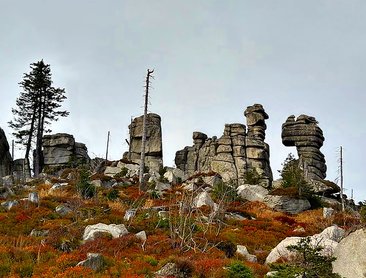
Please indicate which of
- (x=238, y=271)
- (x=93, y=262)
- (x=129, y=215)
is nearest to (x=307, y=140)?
(x=129, y=215)

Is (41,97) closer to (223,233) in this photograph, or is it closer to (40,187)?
(40,187)

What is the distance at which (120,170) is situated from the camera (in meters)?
48.5

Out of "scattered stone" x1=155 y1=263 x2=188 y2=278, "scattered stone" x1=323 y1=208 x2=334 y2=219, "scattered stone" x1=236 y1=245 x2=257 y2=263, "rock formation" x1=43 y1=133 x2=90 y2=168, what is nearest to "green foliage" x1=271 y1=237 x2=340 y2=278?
"scattered stone" x1=155 y1=263 x2=188 y2=278

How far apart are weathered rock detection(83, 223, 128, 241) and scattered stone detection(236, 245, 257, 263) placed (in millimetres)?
5101

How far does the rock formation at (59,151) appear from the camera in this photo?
2141 inches

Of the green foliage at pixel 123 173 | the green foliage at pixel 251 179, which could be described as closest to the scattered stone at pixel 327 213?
the green foliage at pixel 251 179

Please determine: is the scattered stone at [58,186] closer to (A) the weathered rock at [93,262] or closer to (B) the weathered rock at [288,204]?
(B) the weathered rock at [288,204]

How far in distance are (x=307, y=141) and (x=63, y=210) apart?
39.0 meters

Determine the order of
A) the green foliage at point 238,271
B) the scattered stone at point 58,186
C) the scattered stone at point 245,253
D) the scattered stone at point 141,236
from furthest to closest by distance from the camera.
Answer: the scattered stone at point 58,186 < the scattered stone at point 141,236 < the scattered stone at point 245,253 < the green foliage at point 238,271

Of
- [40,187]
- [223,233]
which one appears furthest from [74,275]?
[40,187]

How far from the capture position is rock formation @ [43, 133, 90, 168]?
178 ft

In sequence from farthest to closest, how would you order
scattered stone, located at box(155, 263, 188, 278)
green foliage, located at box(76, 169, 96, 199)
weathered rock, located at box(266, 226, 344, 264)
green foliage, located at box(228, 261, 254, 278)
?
green foliage, located at box(76, 169, 96, 199), weathered rock, located at box(266, 226, 344, 264), scattered stone, located at box(155, 263, 188, 278), green foliage, located at box(228, 261, 254, 278)

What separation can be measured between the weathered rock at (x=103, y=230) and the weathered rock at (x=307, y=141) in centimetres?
3722

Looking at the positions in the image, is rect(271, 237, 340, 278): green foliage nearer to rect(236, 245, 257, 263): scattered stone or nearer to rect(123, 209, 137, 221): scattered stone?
rect(236, 245, 257, 263): scattered stone
